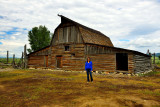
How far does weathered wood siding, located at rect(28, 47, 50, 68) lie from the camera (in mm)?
22938

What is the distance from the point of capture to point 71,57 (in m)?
20.0

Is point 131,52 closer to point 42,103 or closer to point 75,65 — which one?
point 75,65

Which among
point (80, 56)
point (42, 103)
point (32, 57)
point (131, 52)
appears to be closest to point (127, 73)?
point (131, 52)

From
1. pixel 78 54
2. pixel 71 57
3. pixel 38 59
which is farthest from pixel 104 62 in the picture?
pixel 38 59

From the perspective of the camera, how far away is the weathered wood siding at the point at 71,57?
1912 centimetres

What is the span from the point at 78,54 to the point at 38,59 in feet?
29.4

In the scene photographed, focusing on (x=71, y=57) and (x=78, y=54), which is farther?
(x=71, y=57)

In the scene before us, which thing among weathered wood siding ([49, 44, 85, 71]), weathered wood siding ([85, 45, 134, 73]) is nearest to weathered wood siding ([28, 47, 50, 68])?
weathered wood siding ([49, 44, 85, 71])

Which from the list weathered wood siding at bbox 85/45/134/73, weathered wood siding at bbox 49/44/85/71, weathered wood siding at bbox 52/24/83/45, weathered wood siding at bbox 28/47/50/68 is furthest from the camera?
weathered wood siding at bbox 28/47/50/68

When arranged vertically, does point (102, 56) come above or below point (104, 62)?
above

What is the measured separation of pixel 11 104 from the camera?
485 cm

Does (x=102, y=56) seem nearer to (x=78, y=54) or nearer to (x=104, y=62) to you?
(x=104, y=62)

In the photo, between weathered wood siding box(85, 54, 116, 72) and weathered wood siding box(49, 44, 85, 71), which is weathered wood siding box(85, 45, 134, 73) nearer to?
weathered wood siding box(85, 54, 116, 72)

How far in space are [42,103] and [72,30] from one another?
53.6 ft
